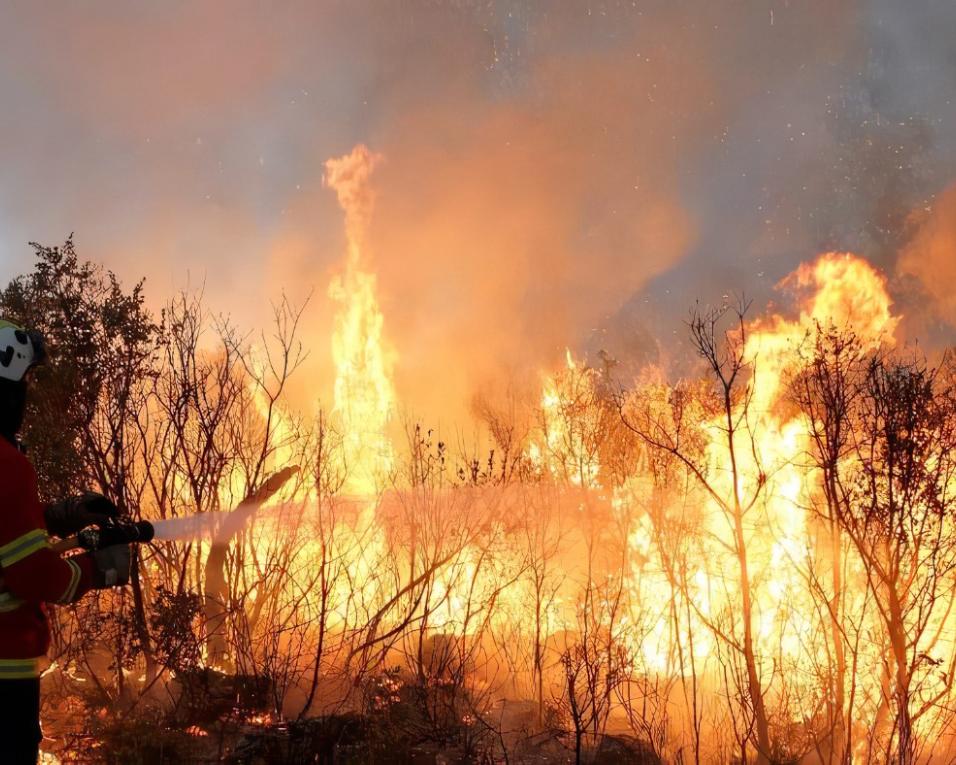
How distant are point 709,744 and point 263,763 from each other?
47.7 ft

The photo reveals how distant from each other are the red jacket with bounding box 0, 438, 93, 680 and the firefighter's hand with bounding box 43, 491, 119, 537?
0.30 meters

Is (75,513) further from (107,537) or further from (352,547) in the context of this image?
(352,547)

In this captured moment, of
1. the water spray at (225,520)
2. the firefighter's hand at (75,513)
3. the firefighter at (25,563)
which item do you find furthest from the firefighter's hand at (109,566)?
the water spray at (225,520)

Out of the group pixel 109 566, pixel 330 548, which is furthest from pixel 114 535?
pixel 330 548

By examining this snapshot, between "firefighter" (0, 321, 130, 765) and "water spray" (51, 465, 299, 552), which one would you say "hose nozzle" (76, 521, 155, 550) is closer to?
"firefighter" (0, 321, 130, 765)

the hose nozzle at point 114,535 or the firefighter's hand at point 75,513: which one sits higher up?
the firefighter's hand at point 75,513

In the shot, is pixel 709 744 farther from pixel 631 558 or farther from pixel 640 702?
pixel 631 558

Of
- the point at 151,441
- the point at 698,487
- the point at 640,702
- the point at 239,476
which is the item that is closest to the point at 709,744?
the point at 640,702

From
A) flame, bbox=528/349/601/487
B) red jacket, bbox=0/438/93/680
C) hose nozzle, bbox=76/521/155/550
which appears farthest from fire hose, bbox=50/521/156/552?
flame, bbox=528/349/601/487

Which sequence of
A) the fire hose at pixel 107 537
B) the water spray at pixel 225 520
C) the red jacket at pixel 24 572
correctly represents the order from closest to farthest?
the red jacket at pixel 24 572 < the fire hose at pixel 107 537 < the water spray at pixel 225 520

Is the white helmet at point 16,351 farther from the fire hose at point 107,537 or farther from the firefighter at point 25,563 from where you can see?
the fire hose at point 107,537

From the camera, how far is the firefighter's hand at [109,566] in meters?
3.94

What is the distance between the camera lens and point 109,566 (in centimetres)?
397

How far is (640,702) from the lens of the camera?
2273 centimetres
